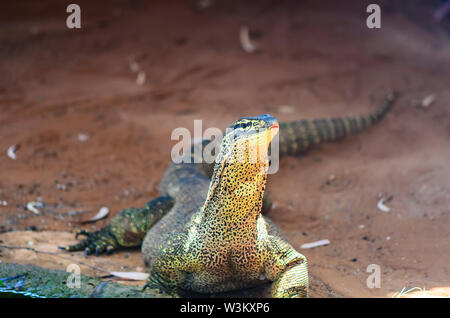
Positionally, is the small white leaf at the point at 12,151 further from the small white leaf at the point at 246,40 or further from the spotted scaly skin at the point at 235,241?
the small white leaf at the point at 246,40

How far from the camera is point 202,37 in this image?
10039mm

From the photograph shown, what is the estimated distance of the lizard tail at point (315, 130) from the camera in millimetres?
6422

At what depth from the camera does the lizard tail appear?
21.1 feet

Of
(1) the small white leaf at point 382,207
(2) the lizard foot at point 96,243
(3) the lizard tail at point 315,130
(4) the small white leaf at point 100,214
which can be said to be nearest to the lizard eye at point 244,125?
(2) the lizard foot at point 96,243

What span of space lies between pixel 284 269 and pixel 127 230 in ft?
6.14

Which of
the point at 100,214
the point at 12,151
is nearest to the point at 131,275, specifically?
the point at 100,214

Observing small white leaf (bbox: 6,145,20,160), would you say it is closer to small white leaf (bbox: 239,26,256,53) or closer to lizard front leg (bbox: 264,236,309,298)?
lizard front leg (bbox: 264,236,309,298)

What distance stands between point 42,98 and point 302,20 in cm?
550

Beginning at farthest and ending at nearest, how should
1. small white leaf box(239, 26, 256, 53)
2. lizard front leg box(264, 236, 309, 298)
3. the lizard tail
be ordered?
small white leaf box(239, 26, 256, 53) → the lizard tail → lizard front leg box(264, 236, 309, 298)

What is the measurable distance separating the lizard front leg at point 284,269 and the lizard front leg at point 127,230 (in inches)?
62.0

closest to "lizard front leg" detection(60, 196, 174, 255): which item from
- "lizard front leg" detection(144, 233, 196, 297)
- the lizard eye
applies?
"lizard front leg" detection(144, 233, 196, 297)

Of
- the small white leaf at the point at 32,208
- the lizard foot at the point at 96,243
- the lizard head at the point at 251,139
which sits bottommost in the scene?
the lizard foot at the point at 96,243

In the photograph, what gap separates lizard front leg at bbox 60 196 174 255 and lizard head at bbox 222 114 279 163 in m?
1.91
